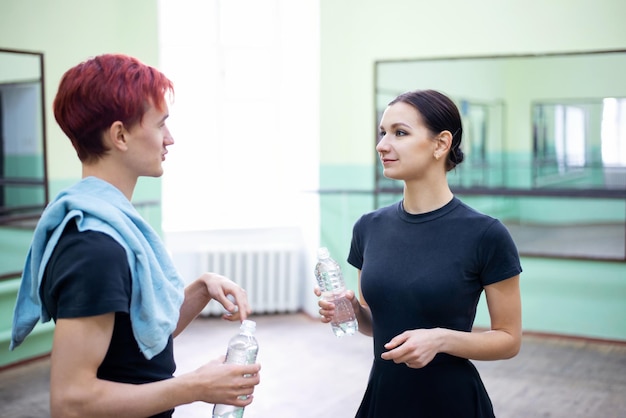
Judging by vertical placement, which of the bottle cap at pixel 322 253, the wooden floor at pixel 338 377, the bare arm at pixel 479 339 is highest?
the bottle cap at pixel 322 253

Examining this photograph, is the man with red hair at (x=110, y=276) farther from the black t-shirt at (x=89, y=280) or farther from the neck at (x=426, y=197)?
the neck at (x=426, y=197)

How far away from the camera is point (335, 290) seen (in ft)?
6.22

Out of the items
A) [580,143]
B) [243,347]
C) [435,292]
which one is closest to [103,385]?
[243,347]

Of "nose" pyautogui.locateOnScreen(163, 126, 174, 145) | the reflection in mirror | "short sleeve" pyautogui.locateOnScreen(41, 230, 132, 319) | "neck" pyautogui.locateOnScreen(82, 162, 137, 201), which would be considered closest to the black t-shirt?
"short sleeve" pyautogui.locateOnScreen(41, 230, 132, 319)

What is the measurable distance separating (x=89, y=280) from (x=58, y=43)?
3.95 metres

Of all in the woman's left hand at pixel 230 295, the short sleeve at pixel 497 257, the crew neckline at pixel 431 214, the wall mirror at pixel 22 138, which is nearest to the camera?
the woman's left hand at pixel 230 295

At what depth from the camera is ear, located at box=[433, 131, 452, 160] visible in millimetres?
1822

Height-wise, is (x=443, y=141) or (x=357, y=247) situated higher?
(x=443, y=141)

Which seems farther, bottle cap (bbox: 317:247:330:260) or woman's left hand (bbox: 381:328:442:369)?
bottle cap (bbox: 317:247:330:260)

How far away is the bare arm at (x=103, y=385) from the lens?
43.7 inches

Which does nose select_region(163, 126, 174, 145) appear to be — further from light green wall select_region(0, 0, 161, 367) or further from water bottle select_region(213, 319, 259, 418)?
light green wall select_region(0, 0, 161, 367)

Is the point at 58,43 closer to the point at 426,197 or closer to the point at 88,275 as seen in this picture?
the point at 426,197

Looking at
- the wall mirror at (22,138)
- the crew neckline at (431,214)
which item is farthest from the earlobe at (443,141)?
the wall mirror at (22,138)

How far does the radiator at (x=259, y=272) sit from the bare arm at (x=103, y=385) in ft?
15.0
